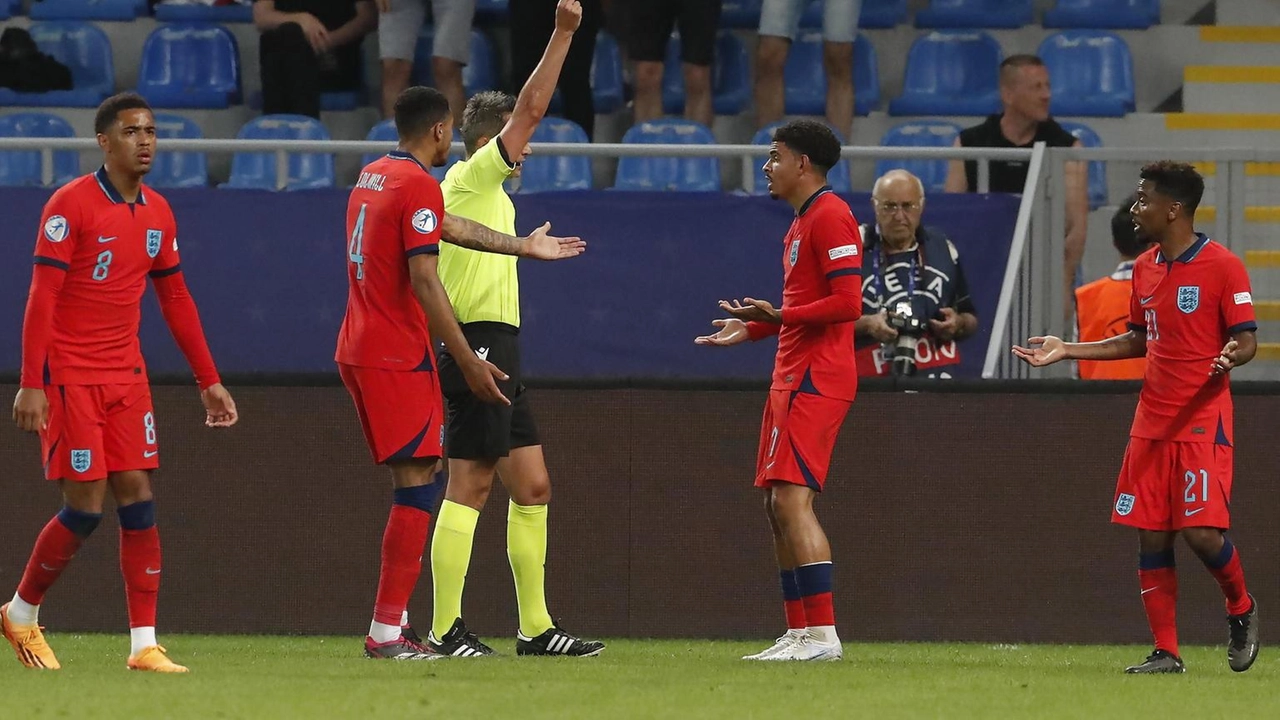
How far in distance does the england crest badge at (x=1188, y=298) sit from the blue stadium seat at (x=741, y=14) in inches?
243

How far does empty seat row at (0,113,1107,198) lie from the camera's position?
34.2 ft

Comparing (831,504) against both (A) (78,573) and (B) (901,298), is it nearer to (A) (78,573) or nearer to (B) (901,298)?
(B) (901,298)

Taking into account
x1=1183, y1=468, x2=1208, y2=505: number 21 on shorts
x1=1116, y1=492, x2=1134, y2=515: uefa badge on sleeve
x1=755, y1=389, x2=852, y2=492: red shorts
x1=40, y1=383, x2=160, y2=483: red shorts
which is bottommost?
x1=1116, y1=492, x2=1134, y2=515: uefa badge on sleeve

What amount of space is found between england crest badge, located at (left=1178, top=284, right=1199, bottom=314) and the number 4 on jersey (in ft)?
9.76

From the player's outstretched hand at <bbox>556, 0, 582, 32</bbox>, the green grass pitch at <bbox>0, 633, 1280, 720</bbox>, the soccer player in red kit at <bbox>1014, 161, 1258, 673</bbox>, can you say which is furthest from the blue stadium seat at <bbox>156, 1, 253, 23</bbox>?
the soccer player in red kit at <bbox>1014, 161, 1258, 673</bbox>

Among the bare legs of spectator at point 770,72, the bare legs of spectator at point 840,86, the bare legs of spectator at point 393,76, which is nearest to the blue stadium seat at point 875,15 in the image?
the bare legs of spectator at point 840,86

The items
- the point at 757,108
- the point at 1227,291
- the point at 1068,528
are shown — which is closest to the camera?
the point at 1227,291

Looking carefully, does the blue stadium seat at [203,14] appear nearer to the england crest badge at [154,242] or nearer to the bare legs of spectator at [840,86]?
the bare legs of spectator at [840,86]

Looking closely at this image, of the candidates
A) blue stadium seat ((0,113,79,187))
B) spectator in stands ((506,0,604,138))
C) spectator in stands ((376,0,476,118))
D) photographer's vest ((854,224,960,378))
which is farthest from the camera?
spectator in stands ((376,0,476,118))

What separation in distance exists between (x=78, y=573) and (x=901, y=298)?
3.95 metres

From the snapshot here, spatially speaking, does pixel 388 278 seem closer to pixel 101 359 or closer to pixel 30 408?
pixel 101 359

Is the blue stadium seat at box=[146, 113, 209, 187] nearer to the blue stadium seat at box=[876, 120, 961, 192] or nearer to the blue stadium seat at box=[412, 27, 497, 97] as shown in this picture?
the blue stadium seat at box=[412, 27, 497, 97]

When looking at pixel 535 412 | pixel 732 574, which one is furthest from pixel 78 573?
pixel 732 574

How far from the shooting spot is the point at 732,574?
9.12 m
